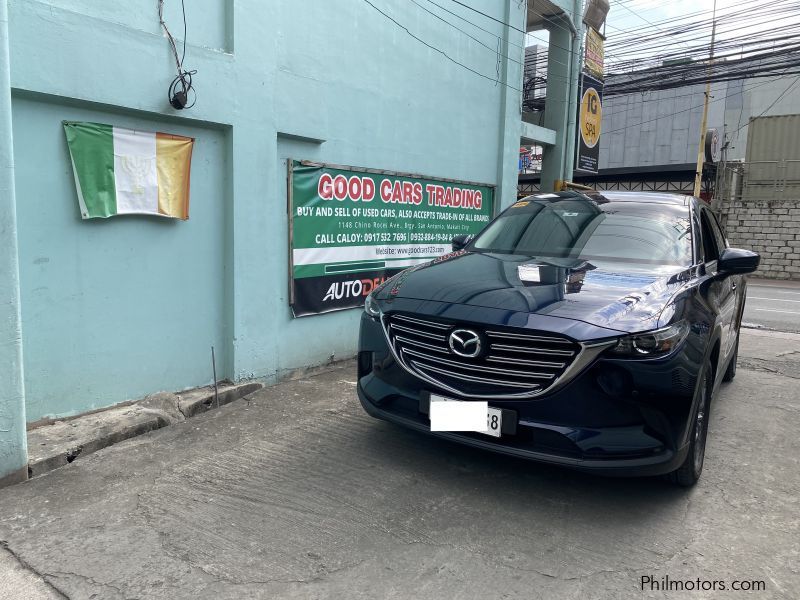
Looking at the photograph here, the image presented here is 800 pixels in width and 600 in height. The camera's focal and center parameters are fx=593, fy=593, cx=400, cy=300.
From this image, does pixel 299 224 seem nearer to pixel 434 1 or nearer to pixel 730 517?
pixel 434 1

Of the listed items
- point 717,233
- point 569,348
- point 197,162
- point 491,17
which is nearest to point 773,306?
point 491,17

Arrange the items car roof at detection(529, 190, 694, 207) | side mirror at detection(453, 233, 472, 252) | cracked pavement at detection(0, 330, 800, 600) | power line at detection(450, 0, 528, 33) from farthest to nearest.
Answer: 1. power line at detection(450, 0, 528, 33)
2. side mirror at detection(453, 233, 472, 252)
3. car roof at detection(529, 190, 694, 207)
4. cracked pavement at detection(0, 330, 800, 600)

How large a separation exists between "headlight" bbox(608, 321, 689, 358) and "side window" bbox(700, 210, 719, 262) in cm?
168

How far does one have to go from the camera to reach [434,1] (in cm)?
732

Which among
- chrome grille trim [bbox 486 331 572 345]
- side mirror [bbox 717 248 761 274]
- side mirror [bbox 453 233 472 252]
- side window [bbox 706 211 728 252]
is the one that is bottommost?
chrome grille trim [bbox 486 331 572 345]

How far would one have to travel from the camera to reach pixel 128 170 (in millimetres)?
4363

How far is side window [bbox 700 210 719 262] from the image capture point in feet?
14.8

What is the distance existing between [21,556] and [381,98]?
5.41 metres

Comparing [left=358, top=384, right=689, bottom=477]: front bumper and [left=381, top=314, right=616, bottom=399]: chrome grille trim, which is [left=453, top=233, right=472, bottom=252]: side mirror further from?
[left=358, top=384, right=689, bottom=477]: front bumper

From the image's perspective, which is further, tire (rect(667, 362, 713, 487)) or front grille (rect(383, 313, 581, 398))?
tire (rect(667, 362, 713, 487))

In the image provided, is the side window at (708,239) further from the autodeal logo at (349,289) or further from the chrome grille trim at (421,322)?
the autodeal logo at (349,289)

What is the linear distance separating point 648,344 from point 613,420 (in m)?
0.41

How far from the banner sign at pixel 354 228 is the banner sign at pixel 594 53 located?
5148 millimetres

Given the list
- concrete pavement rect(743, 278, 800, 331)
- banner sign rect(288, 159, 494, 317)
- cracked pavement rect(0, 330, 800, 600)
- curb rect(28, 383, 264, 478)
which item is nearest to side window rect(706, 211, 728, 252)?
cracked pavement rect(0, 330, 800, 600)
